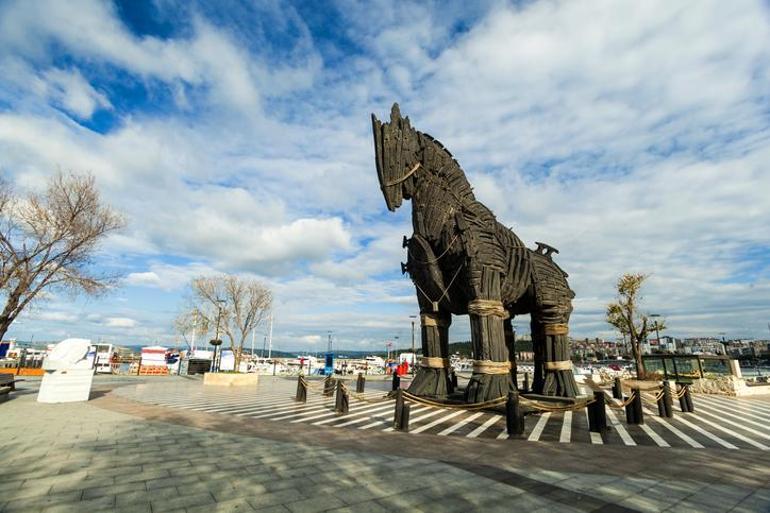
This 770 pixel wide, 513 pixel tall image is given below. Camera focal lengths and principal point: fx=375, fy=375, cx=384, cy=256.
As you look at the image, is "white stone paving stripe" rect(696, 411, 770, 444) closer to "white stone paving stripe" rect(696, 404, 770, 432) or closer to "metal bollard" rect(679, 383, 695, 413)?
"white stone paving stripe" rect(696, 404, 770, 432)

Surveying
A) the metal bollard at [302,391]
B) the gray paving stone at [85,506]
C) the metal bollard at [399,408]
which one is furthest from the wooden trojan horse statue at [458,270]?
the gray paving stone at [85,506]

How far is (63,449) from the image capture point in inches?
207

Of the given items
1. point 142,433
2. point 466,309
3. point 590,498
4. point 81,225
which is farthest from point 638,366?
point 81,225

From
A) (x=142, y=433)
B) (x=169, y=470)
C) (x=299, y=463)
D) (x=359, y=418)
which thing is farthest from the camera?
(x=359, y=418)

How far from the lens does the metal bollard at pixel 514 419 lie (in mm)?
6957

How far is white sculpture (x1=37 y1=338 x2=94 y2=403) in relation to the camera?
1077cm

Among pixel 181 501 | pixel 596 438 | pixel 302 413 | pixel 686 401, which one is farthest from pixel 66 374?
pixel 686 401

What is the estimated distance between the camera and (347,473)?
4426 mm

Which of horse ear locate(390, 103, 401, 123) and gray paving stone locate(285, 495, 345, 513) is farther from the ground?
horse ear locate(390, 103, 401, 123)

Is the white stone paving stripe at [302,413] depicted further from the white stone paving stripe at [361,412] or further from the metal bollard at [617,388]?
the metal bollard at [617,388]

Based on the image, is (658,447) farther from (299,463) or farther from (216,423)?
(216,423)

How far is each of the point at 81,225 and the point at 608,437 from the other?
52.7 ft

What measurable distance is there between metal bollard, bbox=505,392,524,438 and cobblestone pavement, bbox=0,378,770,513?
1.58 feet

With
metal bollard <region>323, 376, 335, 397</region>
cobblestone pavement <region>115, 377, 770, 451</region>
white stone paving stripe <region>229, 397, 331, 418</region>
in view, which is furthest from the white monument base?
metal bollard <region>323, 376, 335, 397</region>
